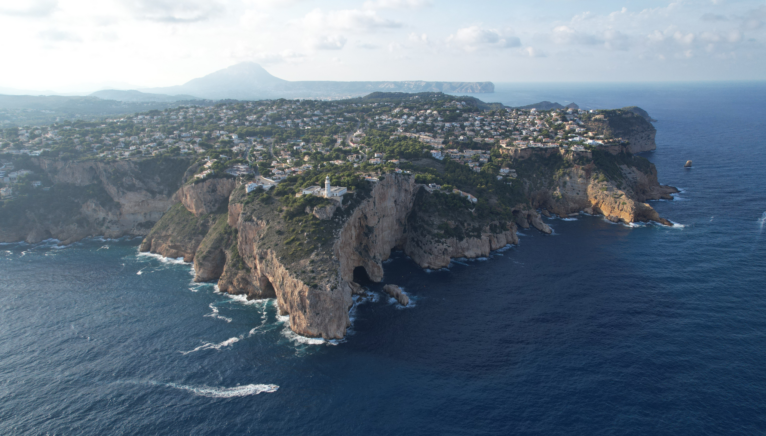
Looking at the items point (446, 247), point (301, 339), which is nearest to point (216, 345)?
point (301, 339)

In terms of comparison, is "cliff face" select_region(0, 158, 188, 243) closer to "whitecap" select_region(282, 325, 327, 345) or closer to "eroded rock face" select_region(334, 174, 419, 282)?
"eroded rock face" select_region(334, 174, 419, 282)

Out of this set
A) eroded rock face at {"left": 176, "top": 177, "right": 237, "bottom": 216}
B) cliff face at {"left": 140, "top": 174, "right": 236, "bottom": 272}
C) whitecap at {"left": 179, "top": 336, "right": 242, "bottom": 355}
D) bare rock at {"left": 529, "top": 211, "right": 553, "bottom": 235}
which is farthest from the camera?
bare rock at {"left": 529, "top": 211, "right": 553, "bottom": 235}

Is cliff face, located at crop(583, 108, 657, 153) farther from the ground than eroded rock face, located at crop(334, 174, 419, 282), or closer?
farther from the ground

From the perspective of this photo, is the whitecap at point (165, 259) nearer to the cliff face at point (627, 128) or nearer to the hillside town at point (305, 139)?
the hillside town at point (305, 139)

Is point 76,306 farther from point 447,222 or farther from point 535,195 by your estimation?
point 535,195

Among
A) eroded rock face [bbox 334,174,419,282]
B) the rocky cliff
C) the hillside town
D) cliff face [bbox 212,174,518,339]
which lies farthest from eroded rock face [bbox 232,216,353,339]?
the hillside town

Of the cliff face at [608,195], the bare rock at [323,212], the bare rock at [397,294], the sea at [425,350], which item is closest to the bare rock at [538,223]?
the sea at [425,350]

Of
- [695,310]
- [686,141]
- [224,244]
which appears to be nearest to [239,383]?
[224,244]
